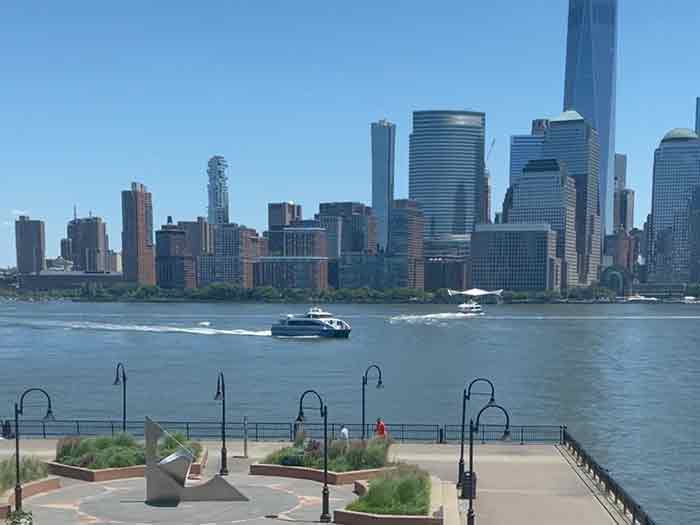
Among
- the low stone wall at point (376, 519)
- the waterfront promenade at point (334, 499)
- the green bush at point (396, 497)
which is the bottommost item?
the waterfront promenade at point (334, 499)

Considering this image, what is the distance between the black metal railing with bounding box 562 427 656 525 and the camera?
2555cm

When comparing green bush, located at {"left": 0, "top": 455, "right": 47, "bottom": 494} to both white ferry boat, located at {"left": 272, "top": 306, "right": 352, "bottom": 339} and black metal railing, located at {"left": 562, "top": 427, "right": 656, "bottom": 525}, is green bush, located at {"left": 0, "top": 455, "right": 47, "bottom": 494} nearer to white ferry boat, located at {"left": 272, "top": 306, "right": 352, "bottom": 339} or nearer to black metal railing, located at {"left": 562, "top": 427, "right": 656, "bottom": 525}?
black metal railing, located at {"left": 562, "top": 427, "right": 656, "bottom": 525}

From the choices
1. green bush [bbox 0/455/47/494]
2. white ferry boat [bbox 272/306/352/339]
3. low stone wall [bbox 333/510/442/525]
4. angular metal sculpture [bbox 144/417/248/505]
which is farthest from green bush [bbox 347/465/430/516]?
white ferry boat [bbox 272/306/352/339]

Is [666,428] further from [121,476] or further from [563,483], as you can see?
[121,476]

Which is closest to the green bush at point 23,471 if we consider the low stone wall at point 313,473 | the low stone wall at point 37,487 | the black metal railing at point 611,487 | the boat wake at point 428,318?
the low stone wall at point 37,487

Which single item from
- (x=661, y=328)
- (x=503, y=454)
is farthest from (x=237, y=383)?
(x=661, y=328)

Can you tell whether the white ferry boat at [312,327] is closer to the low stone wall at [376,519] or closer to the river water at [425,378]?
the river water at [425,378]

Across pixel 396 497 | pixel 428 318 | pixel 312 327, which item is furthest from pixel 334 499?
pixel 428 318

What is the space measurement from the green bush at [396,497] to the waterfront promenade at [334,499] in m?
1.14

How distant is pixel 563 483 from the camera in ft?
102

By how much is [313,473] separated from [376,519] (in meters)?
6.53

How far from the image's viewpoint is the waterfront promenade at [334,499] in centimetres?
2598

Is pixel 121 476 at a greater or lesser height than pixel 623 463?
greater

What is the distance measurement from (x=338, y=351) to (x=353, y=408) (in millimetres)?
45627
